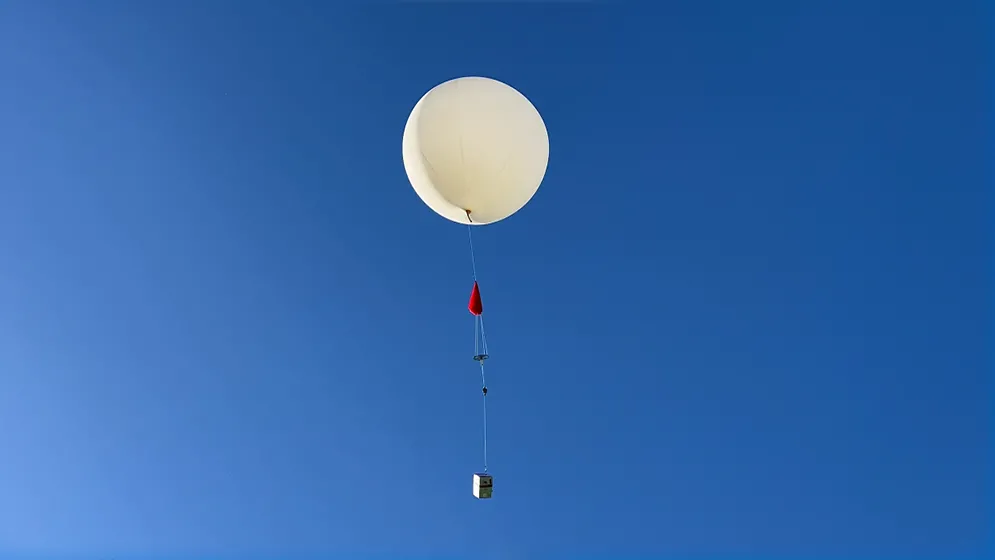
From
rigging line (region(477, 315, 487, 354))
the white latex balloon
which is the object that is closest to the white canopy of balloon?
the white latex balloon

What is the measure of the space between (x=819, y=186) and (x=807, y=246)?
1.20 feet

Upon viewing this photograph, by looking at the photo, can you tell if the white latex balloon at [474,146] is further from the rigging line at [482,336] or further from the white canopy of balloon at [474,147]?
the rigging line at [482,336]

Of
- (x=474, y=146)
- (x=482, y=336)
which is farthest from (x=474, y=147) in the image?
(x=482, y=336)

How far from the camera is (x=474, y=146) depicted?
2.62 metres

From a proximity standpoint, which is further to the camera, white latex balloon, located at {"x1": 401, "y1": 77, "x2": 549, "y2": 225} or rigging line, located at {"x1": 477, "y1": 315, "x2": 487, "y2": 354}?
rigging line, located at {"x1": 477, "y1": 315, "x2": 487, "y2": 354}

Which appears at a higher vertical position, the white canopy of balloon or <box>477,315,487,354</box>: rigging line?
<box>477,315,487,354</box>: rigging line

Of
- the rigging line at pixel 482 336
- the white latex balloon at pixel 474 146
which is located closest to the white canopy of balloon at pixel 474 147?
the white latex balloon at pixel 474 146

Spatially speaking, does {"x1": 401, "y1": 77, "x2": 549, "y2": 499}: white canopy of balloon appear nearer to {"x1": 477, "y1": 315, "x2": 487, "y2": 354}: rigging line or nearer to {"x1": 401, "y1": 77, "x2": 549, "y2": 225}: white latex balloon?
{"x1": 401, "y1": 77, "x2": 549, "y2": 225}: white latex balloon

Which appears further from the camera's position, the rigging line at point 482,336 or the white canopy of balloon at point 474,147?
the rigging line at point 482,336

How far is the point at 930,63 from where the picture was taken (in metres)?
4.13

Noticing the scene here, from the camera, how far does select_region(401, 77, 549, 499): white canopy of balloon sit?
2637mm

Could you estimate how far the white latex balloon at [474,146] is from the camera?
2.63 meters

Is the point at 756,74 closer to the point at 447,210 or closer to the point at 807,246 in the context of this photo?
the point at 807,246

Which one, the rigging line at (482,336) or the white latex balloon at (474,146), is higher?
the rigging line at (482,336)
